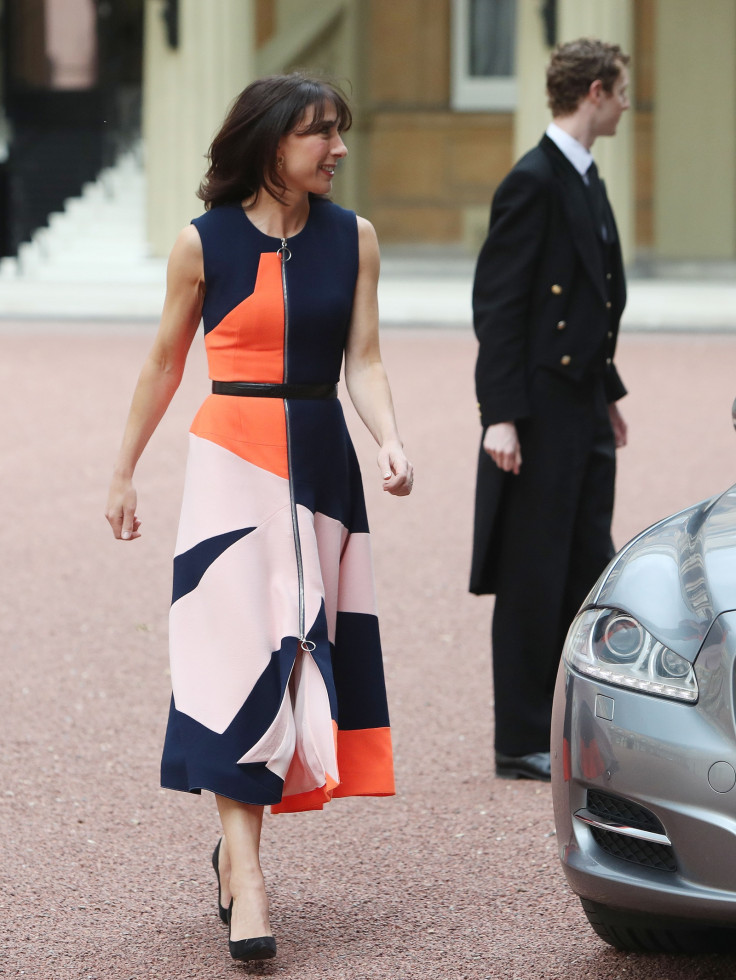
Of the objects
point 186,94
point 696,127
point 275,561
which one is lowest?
point 275,561

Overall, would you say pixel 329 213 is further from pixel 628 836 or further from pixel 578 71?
pixel 628 836

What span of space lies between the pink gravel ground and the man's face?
1831 millimetres

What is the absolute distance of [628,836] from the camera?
3.09 m

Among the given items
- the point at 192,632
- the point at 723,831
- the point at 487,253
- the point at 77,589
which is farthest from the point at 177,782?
the point at 77,589

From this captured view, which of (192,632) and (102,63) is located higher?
(102,63)

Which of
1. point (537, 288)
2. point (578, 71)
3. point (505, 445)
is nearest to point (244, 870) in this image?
point (505, 445)

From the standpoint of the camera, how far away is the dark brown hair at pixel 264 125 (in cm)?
348

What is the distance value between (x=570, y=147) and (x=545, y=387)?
0.66m

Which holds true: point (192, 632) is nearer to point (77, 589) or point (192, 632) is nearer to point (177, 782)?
point (177, 782)

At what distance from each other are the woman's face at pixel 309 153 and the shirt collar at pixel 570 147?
1.32 m

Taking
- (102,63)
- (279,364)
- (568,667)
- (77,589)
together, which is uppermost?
(102,63)

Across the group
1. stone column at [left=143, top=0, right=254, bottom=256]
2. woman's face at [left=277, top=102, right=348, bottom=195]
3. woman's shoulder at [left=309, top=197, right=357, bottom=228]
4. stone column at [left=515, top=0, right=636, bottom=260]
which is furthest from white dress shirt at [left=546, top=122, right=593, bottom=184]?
stone column at [left=143, top=0, right=254, bottom=256]

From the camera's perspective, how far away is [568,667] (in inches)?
128

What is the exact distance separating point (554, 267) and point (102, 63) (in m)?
21.8
